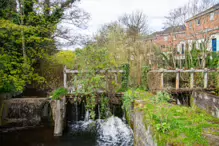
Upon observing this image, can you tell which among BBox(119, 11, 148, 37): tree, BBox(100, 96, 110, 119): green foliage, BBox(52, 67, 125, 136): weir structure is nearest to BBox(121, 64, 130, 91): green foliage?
BBox(52, 67, 125, 136): weir structure

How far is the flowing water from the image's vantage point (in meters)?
7.80

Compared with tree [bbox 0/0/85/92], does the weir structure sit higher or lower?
lower

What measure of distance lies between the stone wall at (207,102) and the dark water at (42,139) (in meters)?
4.93

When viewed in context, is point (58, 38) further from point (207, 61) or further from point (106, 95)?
point (207, 61)

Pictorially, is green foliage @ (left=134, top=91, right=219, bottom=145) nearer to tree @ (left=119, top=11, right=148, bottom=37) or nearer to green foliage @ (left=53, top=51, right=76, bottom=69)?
green foliage @ (left=53, top=51, right=76, bottom=69)

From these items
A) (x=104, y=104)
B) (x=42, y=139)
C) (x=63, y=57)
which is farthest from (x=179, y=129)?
(x=63, y=57)

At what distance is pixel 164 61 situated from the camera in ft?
43.6

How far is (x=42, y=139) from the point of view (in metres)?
8.18

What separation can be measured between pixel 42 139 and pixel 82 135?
1.90 meters

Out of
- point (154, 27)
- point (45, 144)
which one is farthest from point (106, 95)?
point (154, 27)

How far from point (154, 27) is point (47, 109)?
1665cm

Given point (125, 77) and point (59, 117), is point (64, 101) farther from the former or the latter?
point (125, 77)

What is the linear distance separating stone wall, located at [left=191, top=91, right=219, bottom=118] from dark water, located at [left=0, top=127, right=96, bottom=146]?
493 centimetres

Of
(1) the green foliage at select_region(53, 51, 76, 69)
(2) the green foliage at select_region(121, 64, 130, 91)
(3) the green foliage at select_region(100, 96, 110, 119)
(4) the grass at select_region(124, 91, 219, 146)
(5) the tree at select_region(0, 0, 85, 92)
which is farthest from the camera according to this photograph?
(1) the green foliage at select_region(53, 51, 76, 69)
